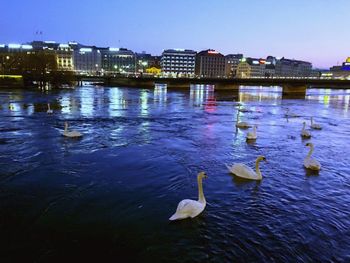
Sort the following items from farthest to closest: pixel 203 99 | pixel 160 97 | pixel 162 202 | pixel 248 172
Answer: pixel 160 97 → pixel 203 99 → pixel 248 172 → pixel 162 202

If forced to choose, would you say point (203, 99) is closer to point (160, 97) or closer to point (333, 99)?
point (160, 97)

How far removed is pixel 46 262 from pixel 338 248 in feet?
25.8

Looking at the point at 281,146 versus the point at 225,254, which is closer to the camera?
the point at 225,254

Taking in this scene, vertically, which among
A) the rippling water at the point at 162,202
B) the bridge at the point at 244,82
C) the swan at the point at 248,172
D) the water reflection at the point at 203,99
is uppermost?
the bridge at the point at 244,82

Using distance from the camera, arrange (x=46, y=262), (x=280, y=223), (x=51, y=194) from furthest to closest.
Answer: (x=51, y=194)
(x=280, y=223)
(x=46, y=262)

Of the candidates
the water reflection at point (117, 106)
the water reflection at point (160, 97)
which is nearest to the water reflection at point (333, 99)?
the water reflection at point (160, 97)

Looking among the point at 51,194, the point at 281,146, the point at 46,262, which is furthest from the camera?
the point at 281,146

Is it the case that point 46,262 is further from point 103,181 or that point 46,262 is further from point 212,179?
point 212,179

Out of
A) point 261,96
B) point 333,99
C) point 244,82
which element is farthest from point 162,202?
point 244,82

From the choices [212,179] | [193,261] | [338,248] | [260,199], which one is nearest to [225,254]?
[193,261]

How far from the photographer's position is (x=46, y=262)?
27.1ft

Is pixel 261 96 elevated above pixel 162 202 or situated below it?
below

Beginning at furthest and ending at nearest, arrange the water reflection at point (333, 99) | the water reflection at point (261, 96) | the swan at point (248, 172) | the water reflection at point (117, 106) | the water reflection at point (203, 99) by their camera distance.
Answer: the water reflection at point (261, 96) → the water reflection at point (333, 99) → the water reflection at point (203, 99) → the water reflection at point (117, 106) → the swan at point (248, 172)

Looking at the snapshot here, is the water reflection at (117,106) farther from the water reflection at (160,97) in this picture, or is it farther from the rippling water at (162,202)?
the rippling water at (162,202)
